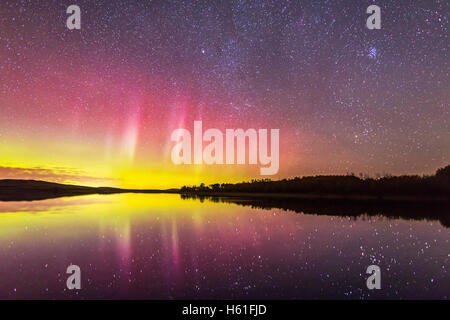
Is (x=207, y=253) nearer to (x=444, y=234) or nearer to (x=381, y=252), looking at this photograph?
(x=381, y=252)

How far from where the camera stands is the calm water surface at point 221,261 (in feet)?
28.0

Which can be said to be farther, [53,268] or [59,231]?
[59,231]

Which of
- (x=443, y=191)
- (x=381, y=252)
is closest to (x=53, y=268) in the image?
(x=381, y=252)

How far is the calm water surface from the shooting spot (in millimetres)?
8531

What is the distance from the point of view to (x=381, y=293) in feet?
28.6

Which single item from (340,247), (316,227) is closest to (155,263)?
(340,247)

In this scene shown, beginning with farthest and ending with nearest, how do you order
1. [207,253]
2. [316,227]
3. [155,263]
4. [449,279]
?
1. [316,227]
2. [207,253]
3. [155,263]
4. [449,279]

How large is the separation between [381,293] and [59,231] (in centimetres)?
1783

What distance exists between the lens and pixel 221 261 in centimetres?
1130

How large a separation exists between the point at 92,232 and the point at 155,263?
817 centimetres

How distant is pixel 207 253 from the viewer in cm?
1243
